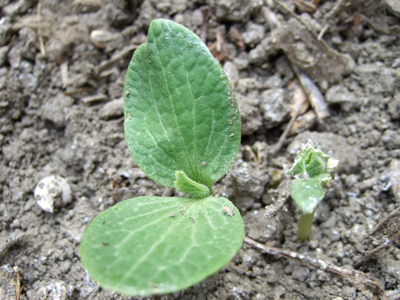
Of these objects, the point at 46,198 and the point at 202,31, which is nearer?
the point at 46,198

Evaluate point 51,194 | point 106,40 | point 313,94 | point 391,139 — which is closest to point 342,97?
point 313,94

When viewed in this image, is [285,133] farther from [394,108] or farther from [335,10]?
[335,10]

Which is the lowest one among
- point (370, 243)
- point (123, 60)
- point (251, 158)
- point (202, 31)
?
point (370, 243)

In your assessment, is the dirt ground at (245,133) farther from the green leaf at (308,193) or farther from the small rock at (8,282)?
the green leaf at (308,193)

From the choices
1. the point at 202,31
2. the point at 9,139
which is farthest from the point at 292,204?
the point at 9,139

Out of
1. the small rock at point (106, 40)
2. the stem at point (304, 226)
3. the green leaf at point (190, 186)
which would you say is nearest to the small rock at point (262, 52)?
the small rock at point (106, 40)

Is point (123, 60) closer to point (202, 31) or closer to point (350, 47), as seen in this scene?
point (202, 31)
